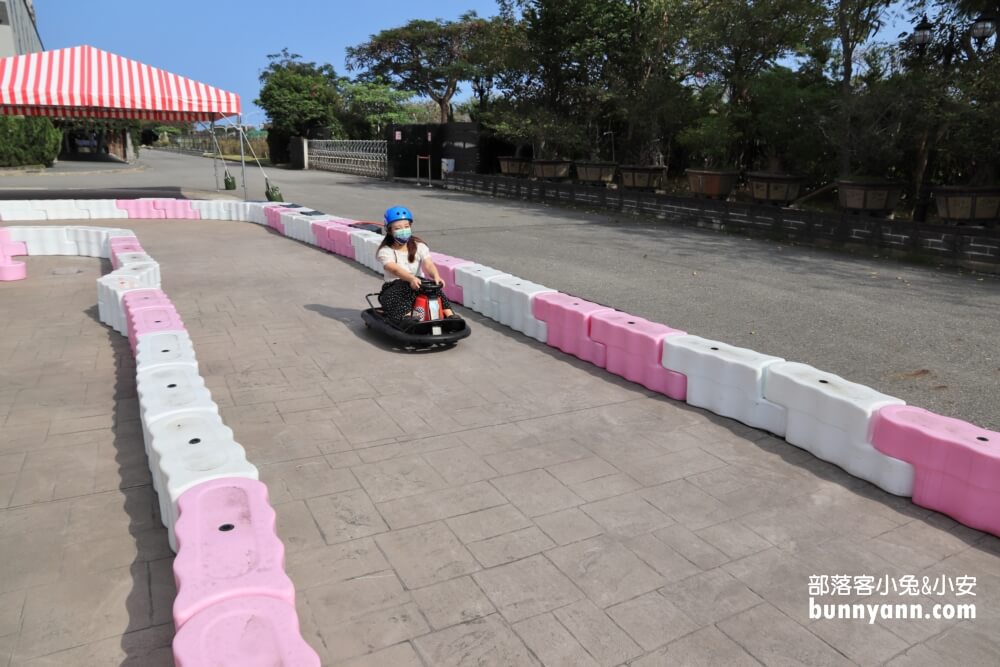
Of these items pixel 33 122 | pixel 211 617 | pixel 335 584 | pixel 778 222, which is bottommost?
pixel 335 584

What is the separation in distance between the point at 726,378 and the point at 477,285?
3.27 meters

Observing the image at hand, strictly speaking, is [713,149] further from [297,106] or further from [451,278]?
[297,106]

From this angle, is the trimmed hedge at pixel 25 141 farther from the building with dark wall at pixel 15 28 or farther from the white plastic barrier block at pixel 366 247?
the white plastic barrier block at pixel 366 247

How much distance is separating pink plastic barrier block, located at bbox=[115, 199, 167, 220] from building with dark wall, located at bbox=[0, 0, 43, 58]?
25.8m

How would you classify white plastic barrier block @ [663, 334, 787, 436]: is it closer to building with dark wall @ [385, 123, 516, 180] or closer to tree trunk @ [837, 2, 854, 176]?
tree trunk @ [837, 2, 854, 176]

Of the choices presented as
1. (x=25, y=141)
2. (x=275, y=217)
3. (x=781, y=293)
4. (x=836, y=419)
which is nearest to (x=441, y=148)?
(x=275, y=217)

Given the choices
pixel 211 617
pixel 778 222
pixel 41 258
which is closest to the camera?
pixel 211 617

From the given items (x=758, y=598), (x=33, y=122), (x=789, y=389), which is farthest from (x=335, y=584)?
(x=33, y=122)

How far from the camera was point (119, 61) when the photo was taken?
622 inches

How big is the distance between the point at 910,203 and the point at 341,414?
12.5 meters

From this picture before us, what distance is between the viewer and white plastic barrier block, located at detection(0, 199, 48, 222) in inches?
553

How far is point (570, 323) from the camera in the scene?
5742mm

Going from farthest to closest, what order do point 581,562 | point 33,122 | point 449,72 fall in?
point 449,72, point 33,122, point 581,562

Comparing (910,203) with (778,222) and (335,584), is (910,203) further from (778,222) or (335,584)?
(335,584)
